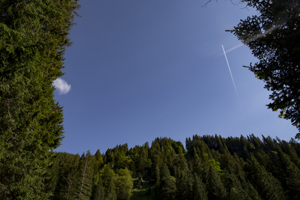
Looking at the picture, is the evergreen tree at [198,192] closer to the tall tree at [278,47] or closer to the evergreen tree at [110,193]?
the evergreen tree at [110,193]

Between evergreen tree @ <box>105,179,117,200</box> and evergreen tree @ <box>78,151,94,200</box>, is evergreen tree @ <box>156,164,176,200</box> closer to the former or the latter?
evergreen tree @ <box>105,179,117,200</box>

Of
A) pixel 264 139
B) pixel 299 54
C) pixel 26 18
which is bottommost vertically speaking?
pixel 299 54

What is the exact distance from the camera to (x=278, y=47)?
5887mm

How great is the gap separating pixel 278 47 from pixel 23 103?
1231 cm

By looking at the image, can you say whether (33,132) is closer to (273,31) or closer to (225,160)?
(273,31)

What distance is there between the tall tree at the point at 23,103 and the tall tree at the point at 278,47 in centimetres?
1019

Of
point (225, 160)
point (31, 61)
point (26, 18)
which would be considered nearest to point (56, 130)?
point (31, 61)

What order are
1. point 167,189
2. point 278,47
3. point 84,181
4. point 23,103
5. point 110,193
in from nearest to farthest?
point 278,47
point 23,103
point 84,181
point 110,193
point 167,189

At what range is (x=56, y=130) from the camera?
11.4m

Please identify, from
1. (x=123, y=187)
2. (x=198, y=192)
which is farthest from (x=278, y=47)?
(x=123, y=187)

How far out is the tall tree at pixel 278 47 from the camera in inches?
215

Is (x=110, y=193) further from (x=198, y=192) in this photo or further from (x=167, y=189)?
(x=198, y=192)

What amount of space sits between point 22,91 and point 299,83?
40.9 ft

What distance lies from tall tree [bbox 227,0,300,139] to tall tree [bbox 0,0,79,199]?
10190 mm
